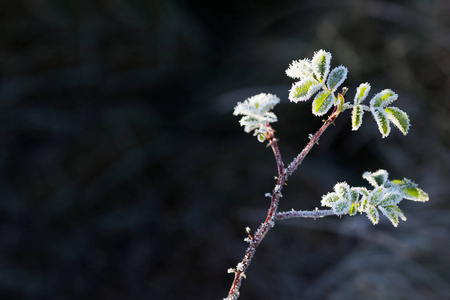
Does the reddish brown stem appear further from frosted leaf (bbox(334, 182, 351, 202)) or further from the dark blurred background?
the dark blurred background

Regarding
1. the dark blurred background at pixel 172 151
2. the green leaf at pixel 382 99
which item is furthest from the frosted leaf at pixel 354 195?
the dark blurred background at pixel 172 151

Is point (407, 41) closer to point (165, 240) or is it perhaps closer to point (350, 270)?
point (350, 270)

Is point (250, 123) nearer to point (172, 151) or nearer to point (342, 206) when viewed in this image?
point (342, 206)

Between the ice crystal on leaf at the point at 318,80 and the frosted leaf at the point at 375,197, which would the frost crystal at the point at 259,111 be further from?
the frosted leaf at the point at 375,197

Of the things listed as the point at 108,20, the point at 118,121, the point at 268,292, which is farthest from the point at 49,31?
the point at 268,292

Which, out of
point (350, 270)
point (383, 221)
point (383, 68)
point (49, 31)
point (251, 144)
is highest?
point (49, 31)

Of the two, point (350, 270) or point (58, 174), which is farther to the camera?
point (58, 174)

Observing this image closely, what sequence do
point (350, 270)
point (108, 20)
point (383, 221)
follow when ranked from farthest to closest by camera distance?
point (108, 20)
point (383, 221)
point (350, 270)

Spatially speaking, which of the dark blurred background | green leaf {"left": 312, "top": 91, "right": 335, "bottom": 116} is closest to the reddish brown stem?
green leaf {"left": 312, "top": 91, "right": 335, "bottom": 116}
